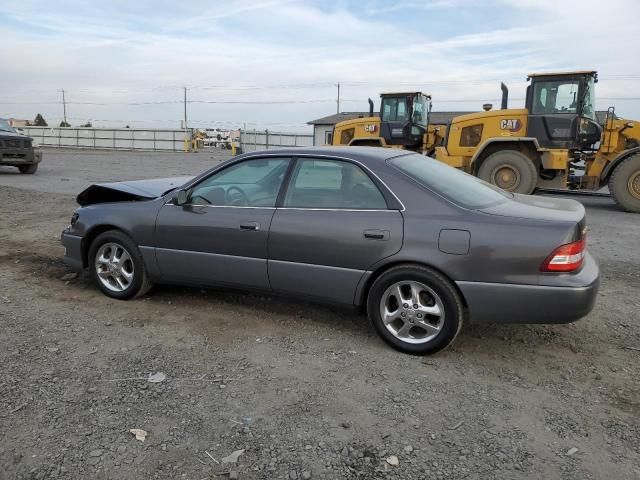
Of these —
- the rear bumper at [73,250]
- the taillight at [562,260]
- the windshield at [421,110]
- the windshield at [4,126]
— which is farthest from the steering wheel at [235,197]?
the windshield at [4,126]

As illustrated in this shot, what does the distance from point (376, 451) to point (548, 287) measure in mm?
1563

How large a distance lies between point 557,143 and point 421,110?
18.6 ft

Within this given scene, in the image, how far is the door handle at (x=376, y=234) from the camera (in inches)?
147

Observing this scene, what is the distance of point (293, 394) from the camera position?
3244 millimetres

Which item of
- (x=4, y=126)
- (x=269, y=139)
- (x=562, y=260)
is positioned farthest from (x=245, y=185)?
(x=269, y=139)

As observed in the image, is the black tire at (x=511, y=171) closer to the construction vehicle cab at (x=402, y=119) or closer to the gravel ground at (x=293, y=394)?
the construction vehicle cab at (x=402, y=119)

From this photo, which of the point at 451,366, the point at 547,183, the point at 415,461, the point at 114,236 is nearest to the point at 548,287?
the point at 451,366

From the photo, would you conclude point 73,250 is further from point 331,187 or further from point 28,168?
point 28,168

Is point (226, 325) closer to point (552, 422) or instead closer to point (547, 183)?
point (552, 422)

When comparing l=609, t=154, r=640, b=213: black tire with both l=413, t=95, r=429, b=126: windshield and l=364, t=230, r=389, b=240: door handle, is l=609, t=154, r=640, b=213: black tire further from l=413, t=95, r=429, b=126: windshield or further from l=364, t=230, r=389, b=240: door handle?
l=364, t=230, r=389, b=240: door handle

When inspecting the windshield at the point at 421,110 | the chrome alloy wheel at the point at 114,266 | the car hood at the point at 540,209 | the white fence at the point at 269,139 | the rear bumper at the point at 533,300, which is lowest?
the chrome alloy wheel at the point at 114,266

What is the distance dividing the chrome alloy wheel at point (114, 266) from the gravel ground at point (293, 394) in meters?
0.18

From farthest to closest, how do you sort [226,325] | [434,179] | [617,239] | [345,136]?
[345,136] → [617,239] → [226,325] → [434,179]

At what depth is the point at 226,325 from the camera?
4.33m
